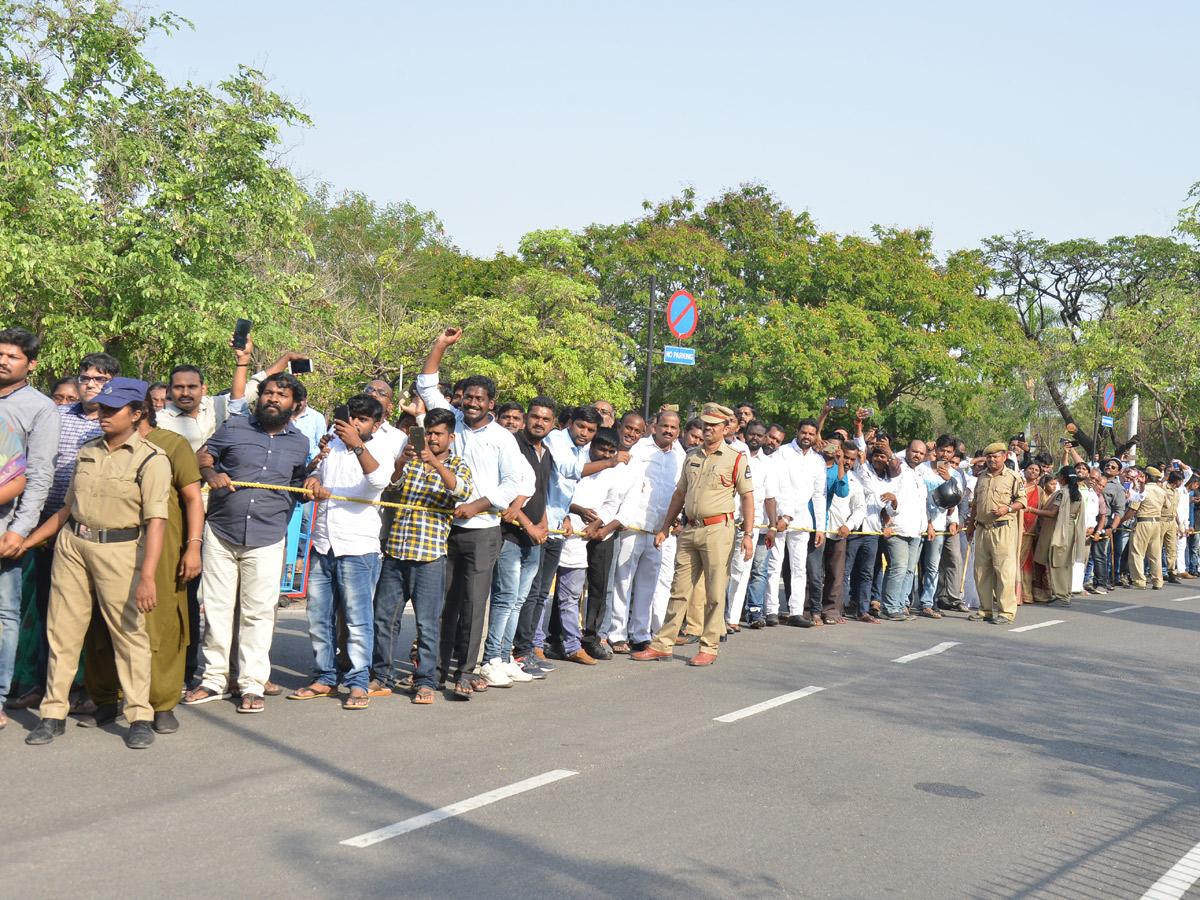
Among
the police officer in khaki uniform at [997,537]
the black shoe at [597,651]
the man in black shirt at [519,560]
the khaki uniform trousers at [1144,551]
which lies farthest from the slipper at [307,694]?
the khaki uniform trousers at [1144,551]

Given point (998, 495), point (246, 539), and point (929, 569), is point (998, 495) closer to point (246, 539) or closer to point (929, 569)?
point (929, 569)

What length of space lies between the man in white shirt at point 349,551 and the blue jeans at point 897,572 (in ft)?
26.2

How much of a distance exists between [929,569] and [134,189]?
515 inches

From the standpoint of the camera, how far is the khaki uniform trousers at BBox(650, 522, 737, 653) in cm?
966

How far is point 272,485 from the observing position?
23.2 feet

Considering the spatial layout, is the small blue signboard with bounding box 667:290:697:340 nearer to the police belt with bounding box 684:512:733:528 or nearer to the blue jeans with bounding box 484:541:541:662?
the police belt with bounding box 684:512:733:528

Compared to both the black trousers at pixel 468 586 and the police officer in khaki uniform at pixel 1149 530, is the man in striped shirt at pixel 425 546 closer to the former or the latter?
the black trousers at pixel 468 586

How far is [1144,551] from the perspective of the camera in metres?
20.5

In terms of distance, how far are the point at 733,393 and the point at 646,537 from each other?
92.3 feet

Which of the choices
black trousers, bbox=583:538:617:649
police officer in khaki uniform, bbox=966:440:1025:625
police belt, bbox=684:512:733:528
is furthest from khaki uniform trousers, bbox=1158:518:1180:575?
black trousers, bbox=583:538:617:649

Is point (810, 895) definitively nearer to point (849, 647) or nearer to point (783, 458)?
point (849, 647)

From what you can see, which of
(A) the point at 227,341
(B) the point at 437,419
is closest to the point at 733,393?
(A) the point at 227,341

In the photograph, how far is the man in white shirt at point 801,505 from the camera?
1230 cm

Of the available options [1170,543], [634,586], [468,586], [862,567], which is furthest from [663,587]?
[1170,543]
